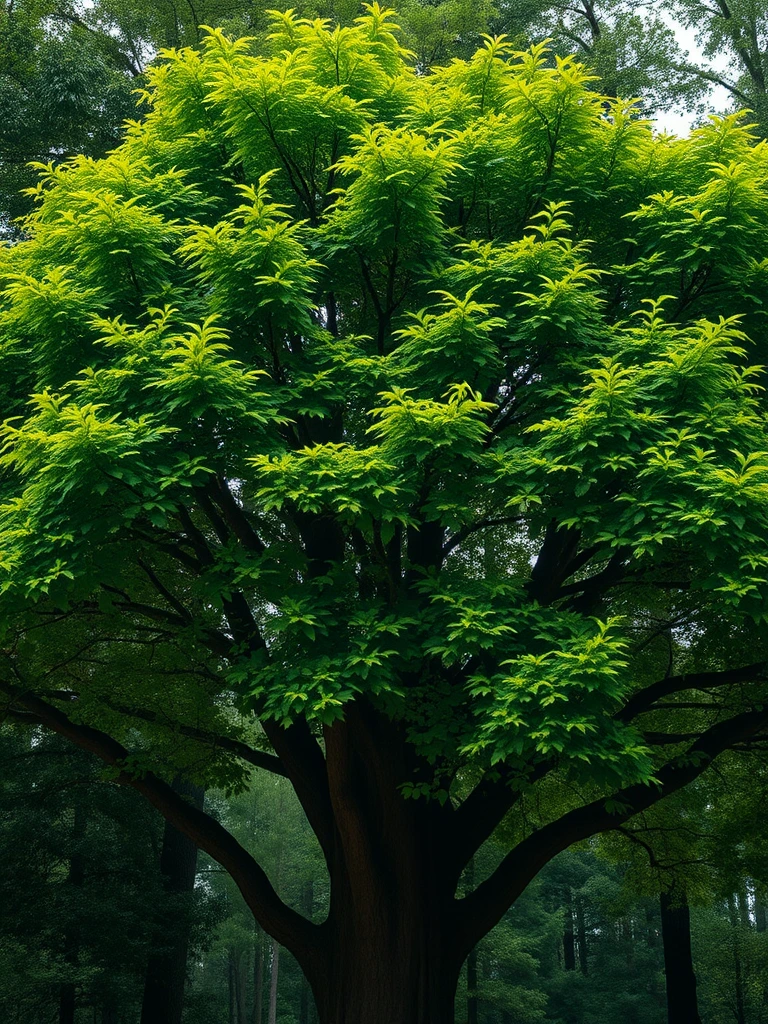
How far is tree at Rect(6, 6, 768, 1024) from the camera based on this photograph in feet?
25.4

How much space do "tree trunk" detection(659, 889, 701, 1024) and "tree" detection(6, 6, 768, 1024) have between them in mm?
8760

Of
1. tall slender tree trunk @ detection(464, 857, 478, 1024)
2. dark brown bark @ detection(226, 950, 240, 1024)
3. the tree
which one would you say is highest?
the tree

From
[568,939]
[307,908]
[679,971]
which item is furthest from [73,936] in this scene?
[568,939]

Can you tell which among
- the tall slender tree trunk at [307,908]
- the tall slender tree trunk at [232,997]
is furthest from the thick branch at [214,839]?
the tall slender tree trunk at [307,908]

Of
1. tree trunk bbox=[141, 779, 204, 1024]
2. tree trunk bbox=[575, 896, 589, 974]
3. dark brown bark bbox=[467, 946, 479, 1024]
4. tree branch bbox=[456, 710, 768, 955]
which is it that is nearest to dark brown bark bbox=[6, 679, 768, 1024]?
tree branch bbox=[456, 710, 768, 955]

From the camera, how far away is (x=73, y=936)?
59.1 ft

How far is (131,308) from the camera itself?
9.52 meters

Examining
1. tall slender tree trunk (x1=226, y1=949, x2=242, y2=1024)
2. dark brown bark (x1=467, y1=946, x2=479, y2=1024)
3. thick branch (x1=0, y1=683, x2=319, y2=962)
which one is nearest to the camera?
thick branch (x1=0, y1=683, x2=319, y2=962)

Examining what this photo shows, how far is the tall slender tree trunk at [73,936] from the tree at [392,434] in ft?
25.3

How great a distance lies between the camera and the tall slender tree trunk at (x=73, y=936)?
17.9m

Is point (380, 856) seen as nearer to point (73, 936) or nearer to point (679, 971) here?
point (73, 936)

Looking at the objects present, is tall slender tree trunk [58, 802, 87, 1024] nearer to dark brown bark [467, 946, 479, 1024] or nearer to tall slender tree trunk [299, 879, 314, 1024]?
dark brown bark [467, 946, 479, 1024]

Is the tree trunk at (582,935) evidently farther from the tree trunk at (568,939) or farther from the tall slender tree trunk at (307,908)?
the tall slender tree trunk at (307,908)

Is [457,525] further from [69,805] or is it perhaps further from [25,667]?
[69,805]
